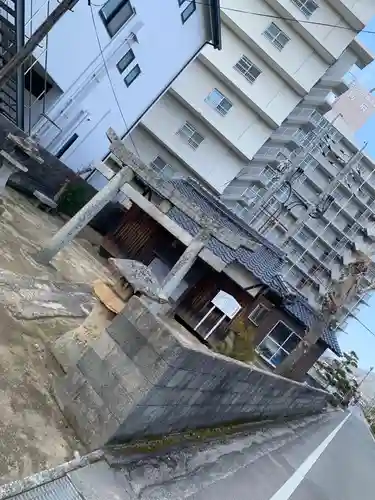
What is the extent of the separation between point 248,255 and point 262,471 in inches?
611

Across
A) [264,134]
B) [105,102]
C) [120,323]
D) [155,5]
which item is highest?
[264,134]

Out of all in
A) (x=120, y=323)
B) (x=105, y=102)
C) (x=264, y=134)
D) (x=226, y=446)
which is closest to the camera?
(x=120, y=323)

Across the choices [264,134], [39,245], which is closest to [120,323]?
[39,245]

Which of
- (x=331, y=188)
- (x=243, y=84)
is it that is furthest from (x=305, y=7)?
(x=331, y=188)

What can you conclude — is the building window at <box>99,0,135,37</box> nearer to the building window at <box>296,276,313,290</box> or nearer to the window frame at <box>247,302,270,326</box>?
the window frame at <box>247,302,270,326</box>

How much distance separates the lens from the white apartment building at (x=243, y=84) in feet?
111

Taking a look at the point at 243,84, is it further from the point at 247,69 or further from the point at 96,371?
the point at 96,371

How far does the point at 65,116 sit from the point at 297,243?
39.5 m

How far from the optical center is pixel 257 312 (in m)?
25.7

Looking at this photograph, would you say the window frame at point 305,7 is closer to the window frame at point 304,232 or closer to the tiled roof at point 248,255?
the tiled roof at point 248,255

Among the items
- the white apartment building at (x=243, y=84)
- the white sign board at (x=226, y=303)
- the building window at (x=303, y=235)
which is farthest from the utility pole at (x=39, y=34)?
→ the building window at (x=303, y=235)

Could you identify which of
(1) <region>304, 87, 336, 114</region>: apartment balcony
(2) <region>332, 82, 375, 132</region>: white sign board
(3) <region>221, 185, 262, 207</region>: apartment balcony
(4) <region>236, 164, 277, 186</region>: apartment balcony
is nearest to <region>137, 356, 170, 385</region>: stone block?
(3) <region>221, 185, 262, 207</region>: apartment balcony

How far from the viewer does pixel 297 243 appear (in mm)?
58406

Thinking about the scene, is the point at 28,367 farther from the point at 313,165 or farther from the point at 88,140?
the point at 313,165
